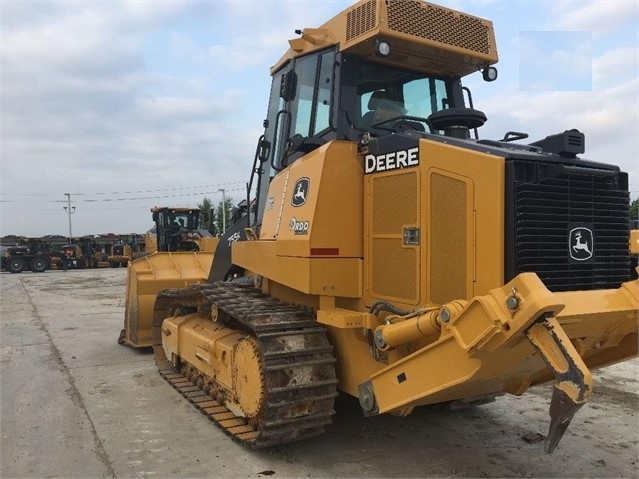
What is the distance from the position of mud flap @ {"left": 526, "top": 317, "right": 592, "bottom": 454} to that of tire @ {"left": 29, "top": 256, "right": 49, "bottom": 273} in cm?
3370

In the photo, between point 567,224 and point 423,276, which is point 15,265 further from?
point 567,224

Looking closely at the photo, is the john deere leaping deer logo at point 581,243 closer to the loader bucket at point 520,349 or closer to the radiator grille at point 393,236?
the loader bucket at point 520,349

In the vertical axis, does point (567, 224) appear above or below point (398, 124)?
below

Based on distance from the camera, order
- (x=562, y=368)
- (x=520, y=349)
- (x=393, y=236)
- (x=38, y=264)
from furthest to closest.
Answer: (x=38, y=264) < (x=393, y=236) < (x=520, y=349) < (x=562, y=368)

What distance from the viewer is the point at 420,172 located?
382 centimetres

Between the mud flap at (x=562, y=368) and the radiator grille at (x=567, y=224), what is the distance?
50 cm

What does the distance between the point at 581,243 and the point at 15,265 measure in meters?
33.6

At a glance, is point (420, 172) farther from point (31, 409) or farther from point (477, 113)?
point (31, 409)

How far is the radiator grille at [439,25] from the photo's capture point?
4445 mm

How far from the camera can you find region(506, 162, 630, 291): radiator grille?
3334 millimetres

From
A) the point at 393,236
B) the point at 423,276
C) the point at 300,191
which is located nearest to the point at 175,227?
the point at 300,191

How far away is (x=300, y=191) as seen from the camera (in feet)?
14.6

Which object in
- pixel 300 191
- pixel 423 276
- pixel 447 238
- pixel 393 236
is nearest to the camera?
pixel 447 238

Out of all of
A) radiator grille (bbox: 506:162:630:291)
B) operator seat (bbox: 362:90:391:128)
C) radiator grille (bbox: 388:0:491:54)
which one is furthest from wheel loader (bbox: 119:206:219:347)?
radiator grille (bbox: 506:162:630:291)
